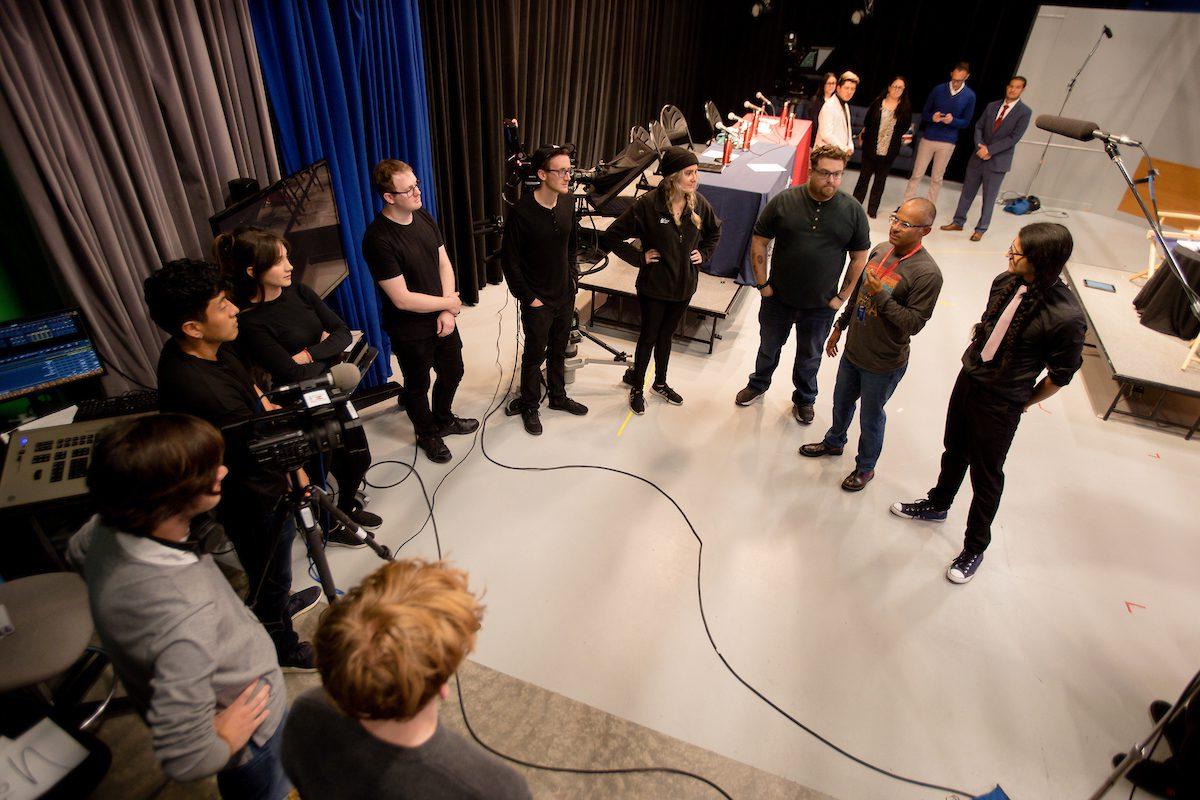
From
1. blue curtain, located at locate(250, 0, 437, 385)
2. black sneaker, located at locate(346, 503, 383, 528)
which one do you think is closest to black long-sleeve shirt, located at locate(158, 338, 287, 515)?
black sneaker, located at locate(346, 503, 383, 528)

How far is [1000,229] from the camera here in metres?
6.61

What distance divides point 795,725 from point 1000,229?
6.53 metres

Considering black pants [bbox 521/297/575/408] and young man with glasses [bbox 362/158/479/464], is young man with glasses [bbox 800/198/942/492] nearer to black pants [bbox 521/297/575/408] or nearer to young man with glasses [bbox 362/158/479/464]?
black pants [bbox 521/297/575/408]

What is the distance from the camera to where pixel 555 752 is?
1.91 metres

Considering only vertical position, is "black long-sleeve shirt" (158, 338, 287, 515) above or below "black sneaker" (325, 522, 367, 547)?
above

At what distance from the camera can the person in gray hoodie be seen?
42.3 inches

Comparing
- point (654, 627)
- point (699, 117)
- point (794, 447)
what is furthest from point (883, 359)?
point (699, 117)

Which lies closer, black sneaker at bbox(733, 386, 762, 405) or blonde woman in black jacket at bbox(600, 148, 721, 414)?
blonde woman in black jacket at bbox(600, 148, 721, 414)

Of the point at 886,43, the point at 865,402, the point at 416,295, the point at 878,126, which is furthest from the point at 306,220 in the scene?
the point at 886,43

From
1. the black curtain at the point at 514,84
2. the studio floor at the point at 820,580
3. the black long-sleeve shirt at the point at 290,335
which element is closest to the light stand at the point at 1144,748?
the studio floor at the point at 820,580

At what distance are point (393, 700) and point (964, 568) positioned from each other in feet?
8.26

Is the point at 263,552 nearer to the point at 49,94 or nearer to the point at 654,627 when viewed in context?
the point at 654,627

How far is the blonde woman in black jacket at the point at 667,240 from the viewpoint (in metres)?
2.95

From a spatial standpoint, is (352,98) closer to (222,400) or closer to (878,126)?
(222,400)
